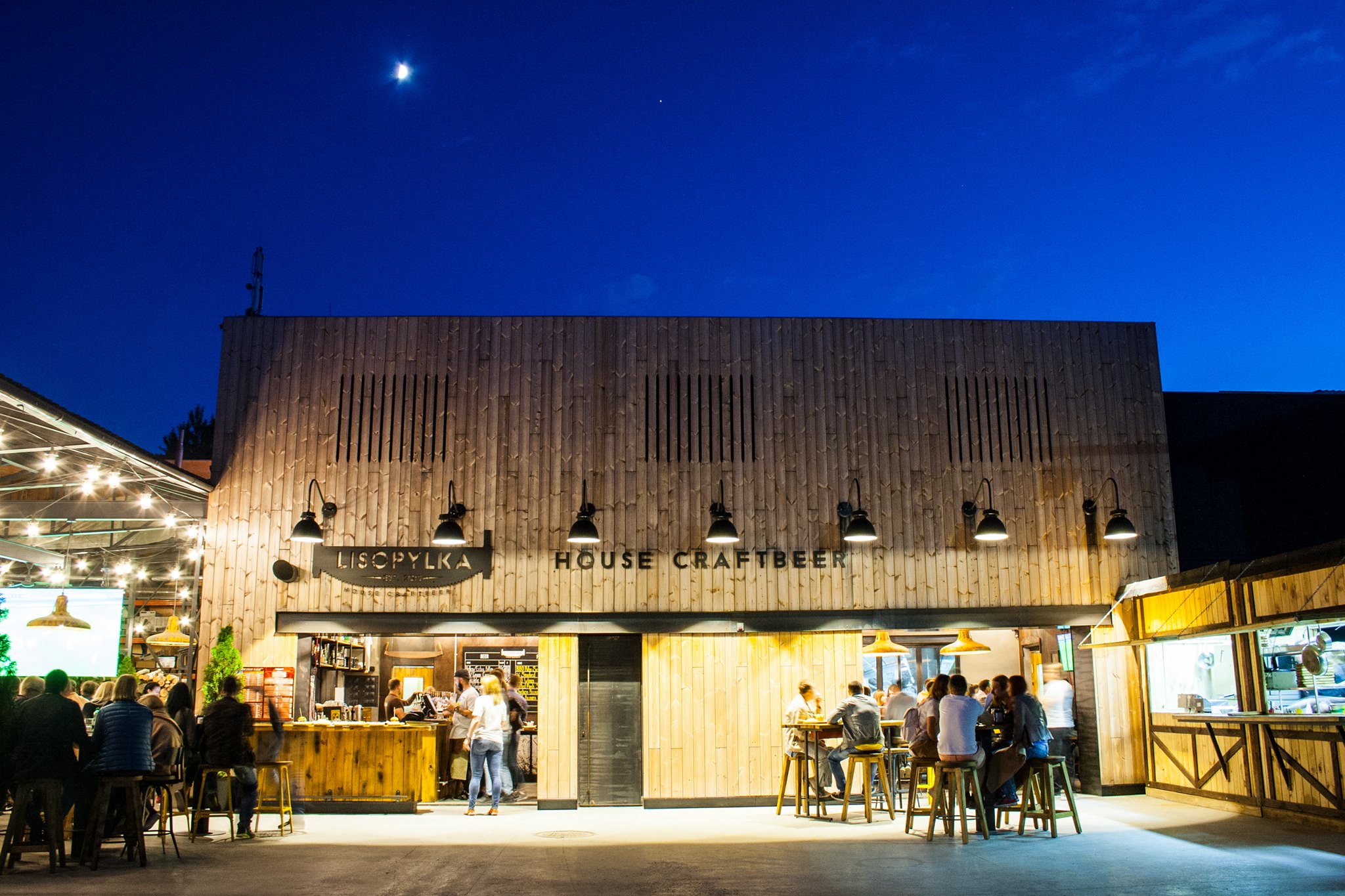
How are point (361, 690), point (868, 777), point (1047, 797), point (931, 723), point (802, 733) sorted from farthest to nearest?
point (361, 690), point (802, 733), point (868, 777), point (931, 723), point (1047, 797)

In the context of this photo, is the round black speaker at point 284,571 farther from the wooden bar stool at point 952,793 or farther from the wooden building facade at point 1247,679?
the wooden building facade at point 1247,679

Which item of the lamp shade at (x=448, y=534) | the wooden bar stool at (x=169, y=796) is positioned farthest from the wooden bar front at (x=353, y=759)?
the lamp shade at (x=448, y=534)

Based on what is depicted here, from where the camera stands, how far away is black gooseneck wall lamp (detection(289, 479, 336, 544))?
1259cm

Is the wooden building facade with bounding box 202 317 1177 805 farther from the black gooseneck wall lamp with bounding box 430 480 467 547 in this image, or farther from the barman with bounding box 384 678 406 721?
the barman with bounding box 384 678 406 721

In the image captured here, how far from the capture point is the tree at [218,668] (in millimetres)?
12797

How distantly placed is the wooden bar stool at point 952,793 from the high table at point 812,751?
137 centimetres

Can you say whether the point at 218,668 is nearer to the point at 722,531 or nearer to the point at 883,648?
the point at 722,531

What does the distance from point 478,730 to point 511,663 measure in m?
4.98

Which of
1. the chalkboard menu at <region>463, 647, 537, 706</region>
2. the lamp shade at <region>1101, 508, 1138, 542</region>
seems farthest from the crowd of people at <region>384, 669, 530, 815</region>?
the lamp shade at <region>1101, 508, 1138, 542</region>

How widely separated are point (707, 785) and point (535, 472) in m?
4.48

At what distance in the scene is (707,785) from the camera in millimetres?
13250

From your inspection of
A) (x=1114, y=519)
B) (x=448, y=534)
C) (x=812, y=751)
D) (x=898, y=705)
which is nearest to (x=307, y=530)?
(x=448, y=534)

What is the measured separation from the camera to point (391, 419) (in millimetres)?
14039

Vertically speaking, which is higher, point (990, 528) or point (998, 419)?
point (998, 419)
